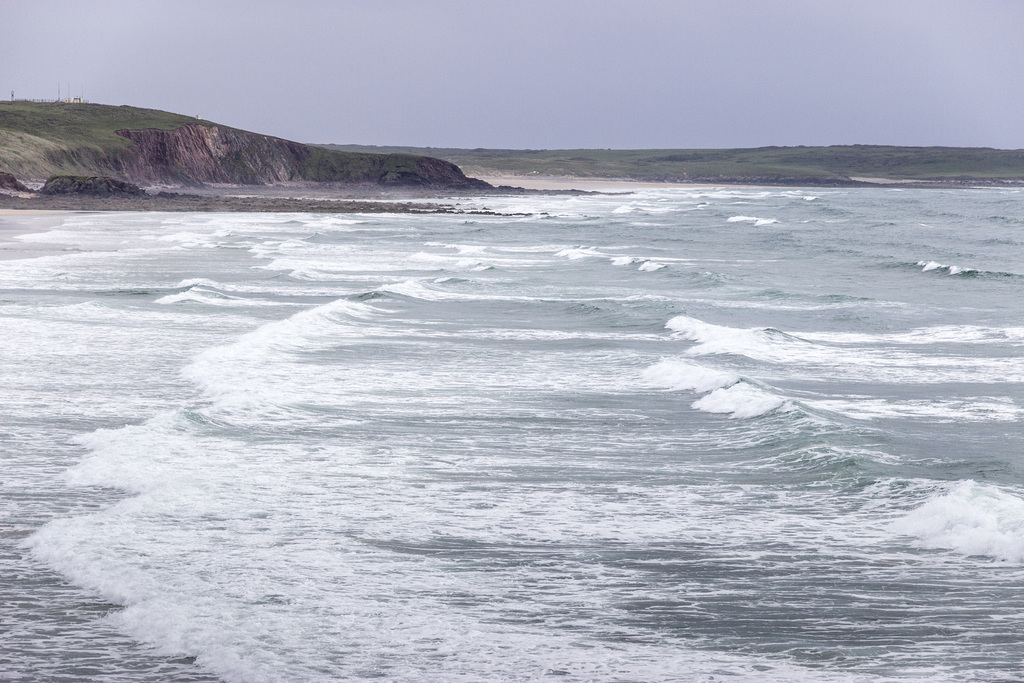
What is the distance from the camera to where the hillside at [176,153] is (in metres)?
102

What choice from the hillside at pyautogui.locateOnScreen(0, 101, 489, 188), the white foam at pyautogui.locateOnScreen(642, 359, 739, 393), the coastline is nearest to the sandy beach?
the hillside at pyautogui.locateOnScreen(0, 101, 489, 188)

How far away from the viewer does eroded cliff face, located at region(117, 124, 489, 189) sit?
110188 millimetres

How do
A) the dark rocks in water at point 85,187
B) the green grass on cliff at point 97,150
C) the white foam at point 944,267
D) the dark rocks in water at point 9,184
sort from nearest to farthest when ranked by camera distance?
the white foam at point 944,267 → the dark rocks in water at point 9,184 → the dark rocks in water at point 85,187 → the green grass on cliff at point 97,150

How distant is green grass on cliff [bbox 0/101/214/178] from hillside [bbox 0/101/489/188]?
0.34 ft

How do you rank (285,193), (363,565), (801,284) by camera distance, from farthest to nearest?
(285,193) → (801,284) → (363,565)

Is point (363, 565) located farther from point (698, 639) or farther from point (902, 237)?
point (902, 237)

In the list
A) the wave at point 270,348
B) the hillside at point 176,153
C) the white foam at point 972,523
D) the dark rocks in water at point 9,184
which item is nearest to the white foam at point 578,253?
the wave at point 270,348

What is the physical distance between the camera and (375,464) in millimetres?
10562

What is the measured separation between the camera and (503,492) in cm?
973

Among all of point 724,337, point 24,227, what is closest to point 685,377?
point 724,337

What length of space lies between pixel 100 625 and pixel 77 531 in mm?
1859

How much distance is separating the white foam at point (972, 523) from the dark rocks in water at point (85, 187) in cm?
7310

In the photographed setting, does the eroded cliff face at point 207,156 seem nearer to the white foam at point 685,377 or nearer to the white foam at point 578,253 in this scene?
the white foam at point 578,253

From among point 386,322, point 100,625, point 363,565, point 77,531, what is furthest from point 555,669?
point 386,322
